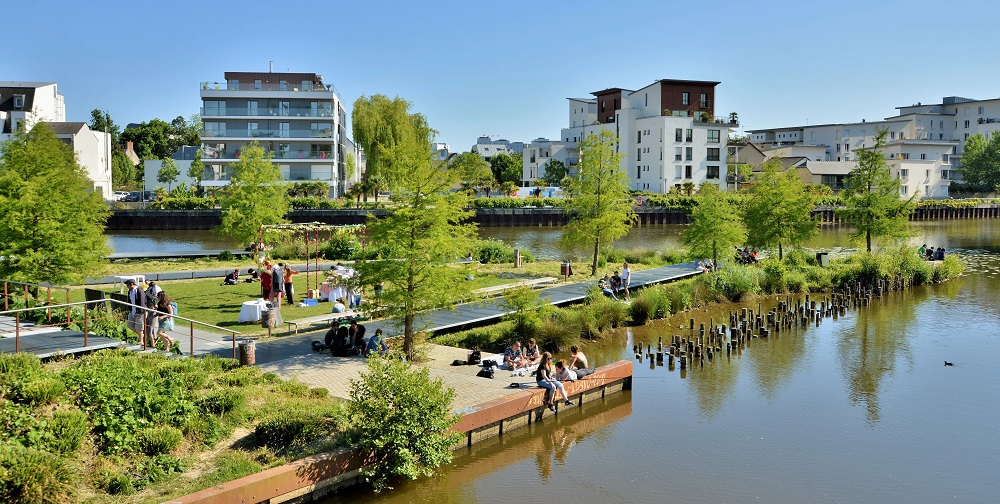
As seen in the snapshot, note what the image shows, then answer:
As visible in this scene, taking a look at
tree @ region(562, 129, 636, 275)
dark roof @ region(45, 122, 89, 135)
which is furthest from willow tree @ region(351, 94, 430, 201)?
tree @ region(562, 129, 636, 275)

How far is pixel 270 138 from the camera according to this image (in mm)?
83375

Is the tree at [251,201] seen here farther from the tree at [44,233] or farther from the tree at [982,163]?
the tree at [982,163]

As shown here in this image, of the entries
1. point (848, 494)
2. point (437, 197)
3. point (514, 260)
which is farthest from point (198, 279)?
point (848, 494)

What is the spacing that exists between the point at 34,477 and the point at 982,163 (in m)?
137

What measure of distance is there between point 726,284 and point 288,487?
25.1 metres

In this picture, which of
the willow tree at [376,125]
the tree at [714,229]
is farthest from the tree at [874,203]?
the willow tree at [376,125]

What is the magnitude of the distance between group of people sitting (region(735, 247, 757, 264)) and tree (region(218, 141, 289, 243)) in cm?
2420

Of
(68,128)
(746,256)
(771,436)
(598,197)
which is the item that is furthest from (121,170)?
(771,436)

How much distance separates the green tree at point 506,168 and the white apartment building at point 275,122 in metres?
47.1

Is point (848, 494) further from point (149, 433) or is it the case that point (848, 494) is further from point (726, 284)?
point (726, 284)

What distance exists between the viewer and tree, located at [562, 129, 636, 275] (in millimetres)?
37625

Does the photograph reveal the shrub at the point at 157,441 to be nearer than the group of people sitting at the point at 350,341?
Yes

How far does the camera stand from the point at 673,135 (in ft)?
313

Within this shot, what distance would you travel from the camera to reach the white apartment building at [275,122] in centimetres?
8256
